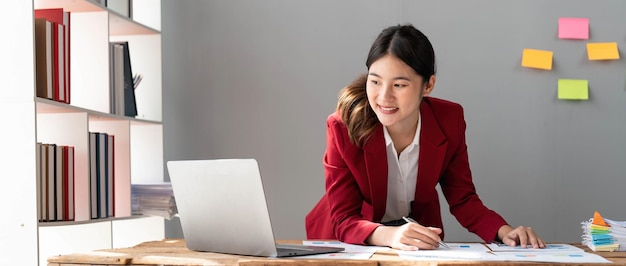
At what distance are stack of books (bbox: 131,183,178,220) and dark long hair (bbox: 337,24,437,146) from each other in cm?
91

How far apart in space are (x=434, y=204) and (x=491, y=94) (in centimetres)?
68

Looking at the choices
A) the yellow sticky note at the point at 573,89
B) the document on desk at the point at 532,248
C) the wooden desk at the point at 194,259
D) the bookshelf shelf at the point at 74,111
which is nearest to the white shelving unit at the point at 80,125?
the bookshelf shelf at the point at 74,111

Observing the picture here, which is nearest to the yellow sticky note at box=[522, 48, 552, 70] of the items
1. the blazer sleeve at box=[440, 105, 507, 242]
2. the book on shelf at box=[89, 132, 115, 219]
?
the blazer sleeve at box=[440, 105, 507, 242]

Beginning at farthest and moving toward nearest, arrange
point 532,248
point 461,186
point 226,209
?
point 461,186 → point 532,248 → point 226,209

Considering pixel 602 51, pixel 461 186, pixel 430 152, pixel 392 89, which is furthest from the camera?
pixel 602 51

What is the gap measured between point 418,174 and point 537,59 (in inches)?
34.3

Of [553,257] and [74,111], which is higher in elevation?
[74,111]

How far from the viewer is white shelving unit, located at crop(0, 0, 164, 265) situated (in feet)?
6.67

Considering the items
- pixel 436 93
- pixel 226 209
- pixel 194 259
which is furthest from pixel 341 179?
pixel 436 93

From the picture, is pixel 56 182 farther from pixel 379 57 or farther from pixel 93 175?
pixel 379 57

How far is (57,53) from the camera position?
221 centimetres

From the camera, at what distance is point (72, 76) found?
2.55 m

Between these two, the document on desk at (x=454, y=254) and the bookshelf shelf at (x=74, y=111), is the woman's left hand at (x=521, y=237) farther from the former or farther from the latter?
the bookshelf shelf at (x=74, y=111)

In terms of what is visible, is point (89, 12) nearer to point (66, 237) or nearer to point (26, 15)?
point (26, 15)
